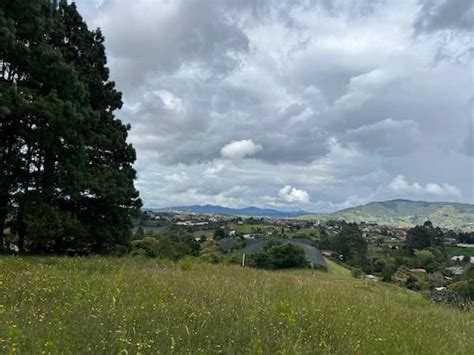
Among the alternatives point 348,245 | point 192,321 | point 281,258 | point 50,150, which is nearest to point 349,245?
point 348,245

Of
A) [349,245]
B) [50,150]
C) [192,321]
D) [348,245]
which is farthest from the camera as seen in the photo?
[348,245]

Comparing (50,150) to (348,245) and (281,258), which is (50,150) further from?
(348,245)

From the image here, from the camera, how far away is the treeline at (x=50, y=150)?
16.3 metres

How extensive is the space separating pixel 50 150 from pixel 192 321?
46.6 ft

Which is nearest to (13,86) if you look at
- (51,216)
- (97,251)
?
(51,216)

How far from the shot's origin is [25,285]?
713cm

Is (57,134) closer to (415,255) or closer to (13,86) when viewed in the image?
(13,86)

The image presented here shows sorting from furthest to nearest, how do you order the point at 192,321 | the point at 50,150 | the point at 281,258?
the point at 281,258 < the point at 50,150 < the point at 192,321

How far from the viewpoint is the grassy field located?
447 cm

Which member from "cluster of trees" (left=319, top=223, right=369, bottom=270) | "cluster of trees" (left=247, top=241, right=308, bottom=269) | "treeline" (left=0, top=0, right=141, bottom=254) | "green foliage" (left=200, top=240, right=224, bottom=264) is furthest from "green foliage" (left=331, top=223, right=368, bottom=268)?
"treeline" (left=0, top=0, right=141, bottom=254)

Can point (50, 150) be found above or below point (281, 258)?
above

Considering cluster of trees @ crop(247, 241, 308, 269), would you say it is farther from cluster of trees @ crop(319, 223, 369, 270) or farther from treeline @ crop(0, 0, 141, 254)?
cluster of trees @ crop(319, 223, 369, 270)

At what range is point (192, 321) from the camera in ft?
18.3

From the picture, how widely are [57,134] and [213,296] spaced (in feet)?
39.6
